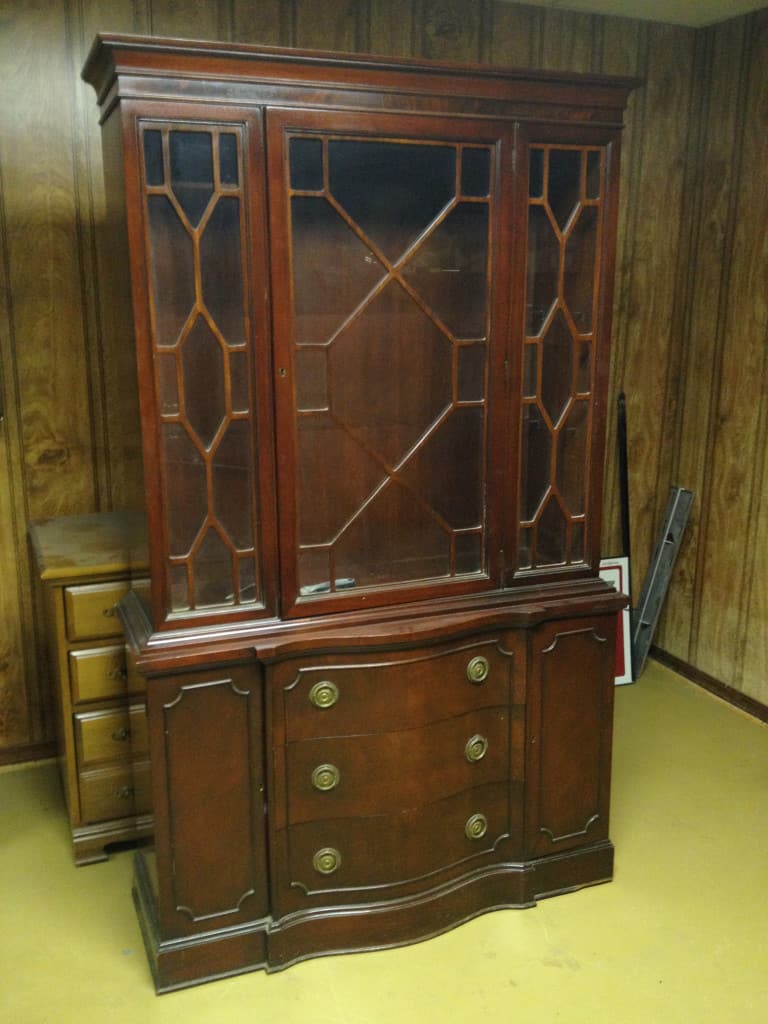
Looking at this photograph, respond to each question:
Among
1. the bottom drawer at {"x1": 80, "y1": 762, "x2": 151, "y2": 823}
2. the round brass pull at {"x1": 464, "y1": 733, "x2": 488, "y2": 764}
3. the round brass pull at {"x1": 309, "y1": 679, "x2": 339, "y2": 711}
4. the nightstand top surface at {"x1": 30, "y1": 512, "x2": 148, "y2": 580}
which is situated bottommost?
the bottom drawer at {"x1": 80, "y1": 762, "x2": 151, "y2": 823}

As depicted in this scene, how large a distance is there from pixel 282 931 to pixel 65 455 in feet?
4.95

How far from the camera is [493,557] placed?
225 centimetres

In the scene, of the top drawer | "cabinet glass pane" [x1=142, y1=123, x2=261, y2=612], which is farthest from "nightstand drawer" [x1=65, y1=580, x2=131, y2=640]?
the top drawer

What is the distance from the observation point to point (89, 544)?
8.33 ft

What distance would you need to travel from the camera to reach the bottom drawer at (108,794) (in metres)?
2.49

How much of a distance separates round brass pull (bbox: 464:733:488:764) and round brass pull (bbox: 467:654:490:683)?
0.48 feet

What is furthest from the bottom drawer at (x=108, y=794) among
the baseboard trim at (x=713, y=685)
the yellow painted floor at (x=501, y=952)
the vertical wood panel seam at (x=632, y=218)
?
the vertical wood panel seam at (x=632, y=218)

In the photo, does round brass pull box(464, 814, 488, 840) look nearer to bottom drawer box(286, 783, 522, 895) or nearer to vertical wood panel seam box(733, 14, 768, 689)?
bottom drawer box(286, 783, 522, 895)

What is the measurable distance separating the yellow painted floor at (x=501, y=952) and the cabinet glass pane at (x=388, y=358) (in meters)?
0.89

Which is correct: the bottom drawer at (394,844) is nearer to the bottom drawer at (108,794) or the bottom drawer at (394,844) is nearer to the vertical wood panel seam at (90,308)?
the bottom drawer at (108,794)

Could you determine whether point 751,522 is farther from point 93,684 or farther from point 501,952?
point 93,684

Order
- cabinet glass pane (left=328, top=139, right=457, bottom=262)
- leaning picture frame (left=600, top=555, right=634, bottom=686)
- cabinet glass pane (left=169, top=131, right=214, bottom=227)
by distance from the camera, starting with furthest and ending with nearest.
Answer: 1. leaning picture frame (left=600, top=555, right=634, bottom=686)
2. cabinet glass pane (left=328, top=139, right=457, bottom=262)
3. cabinet glass pane (left=169, top=131, right=214, bottom=227)

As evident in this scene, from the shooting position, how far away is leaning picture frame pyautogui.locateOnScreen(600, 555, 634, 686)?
3.56m

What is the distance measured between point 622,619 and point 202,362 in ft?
7.44
